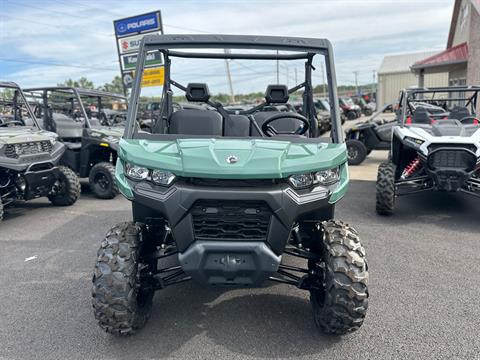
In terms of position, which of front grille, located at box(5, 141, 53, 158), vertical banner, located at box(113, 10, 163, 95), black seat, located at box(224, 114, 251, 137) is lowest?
front grille, located at box(5, 141, 53, 158)

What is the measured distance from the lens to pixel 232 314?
319 centimetres

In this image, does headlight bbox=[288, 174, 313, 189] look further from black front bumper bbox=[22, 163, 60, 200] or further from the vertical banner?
the vertical banner

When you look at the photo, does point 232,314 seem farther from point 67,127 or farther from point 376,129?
point 376,129

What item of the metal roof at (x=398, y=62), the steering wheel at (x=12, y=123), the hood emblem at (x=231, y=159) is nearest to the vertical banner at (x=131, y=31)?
the steering wheel at (x=12, y=123)

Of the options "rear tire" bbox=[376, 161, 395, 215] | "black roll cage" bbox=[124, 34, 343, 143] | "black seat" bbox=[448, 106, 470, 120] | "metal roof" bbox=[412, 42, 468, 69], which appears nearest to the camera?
"black roll cage" bbox=[124, 34, 343, 143]

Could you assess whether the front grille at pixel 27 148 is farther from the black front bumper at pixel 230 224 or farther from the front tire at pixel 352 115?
the front tire at pixel 352 115

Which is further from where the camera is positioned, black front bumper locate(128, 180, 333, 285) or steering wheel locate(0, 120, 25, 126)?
steering wheel locate(0, 120, 25, 126)

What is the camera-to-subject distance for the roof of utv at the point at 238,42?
10.4 ft

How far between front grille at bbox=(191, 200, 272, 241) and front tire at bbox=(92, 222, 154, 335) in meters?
0.48

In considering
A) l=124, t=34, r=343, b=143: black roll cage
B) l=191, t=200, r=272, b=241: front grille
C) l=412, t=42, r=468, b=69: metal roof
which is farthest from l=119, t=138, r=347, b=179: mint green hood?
l=412, t=42, r=468, b=69: metal roof

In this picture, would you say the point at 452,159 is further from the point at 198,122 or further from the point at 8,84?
the point at 8,84

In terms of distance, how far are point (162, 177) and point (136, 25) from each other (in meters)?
14.3

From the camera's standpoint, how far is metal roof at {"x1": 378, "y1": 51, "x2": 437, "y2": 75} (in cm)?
3788

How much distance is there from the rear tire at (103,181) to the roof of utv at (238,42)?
178 inches
